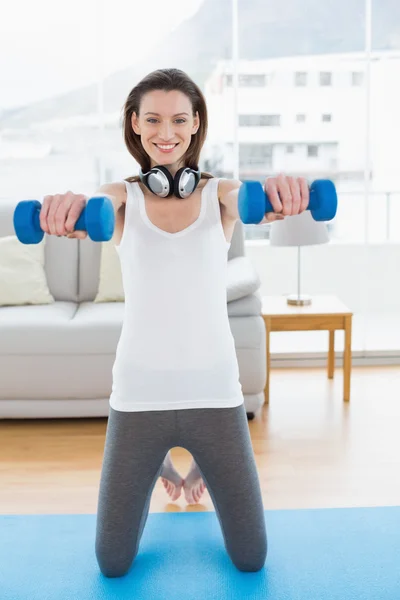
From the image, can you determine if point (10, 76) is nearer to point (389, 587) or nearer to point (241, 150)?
point (241, 150)

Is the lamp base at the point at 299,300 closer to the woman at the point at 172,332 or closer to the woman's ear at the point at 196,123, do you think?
the woman at the point at 172,332

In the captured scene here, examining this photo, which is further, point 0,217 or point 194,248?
point 0,217

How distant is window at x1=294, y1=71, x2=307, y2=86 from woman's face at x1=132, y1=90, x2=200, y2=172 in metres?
2.45

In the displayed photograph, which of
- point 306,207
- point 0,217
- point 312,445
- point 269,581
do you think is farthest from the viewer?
point 0,217

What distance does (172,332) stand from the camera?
186cm

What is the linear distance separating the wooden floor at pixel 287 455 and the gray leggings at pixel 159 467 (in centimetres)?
54

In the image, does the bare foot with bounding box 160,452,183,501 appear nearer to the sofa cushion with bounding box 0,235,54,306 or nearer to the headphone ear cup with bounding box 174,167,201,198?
the headphone ear cup with bounding box 174,167,201,198

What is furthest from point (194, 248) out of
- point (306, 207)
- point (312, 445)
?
point (312, 445)

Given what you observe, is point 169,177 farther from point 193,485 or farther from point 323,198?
point 193,485

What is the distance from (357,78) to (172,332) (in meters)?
2.75

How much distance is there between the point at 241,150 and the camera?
4.18m

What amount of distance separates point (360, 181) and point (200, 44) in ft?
3.86

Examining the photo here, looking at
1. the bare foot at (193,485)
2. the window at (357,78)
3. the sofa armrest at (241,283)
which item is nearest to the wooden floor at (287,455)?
the bare foot at (193,485)

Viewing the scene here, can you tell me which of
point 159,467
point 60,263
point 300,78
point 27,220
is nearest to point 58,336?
point 60,263
